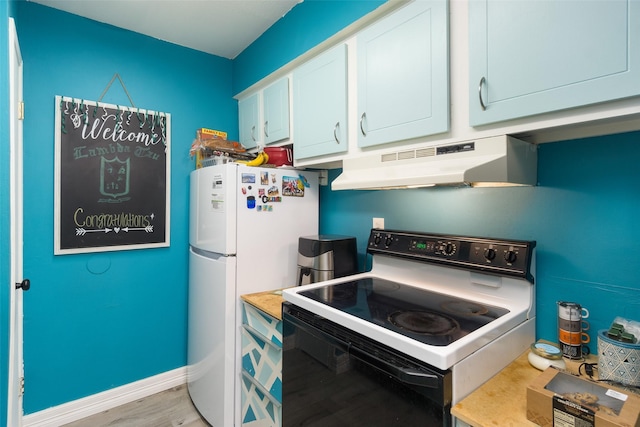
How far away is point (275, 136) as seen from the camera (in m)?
2.14

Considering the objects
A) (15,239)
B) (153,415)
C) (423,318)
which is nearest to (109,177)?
(15,239)

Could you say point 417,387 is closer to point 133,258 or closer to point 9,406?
point 9,406

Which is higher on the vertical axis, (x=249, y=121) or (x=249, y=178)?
(x=249, y=121)

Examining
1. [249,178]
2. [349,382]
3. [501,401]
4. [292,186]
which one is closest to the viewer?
[501,401]

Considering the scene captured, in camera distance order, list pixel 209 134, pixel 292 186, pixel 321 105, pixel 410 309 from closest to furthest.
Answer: pixel 410 309, pixel 321 105, pixel 292 186, pixel 209 134

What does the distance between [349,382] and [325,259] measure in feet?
2.40

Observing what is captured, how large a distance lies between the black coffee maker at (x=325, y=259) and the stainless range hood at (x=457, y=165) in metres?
0.43

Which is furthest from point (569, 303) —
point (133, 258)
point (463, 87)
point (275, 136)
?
point (133, 258)

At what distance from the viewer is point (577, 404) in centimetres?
73

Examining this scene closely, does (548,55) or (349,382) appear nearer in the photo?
(548,55)

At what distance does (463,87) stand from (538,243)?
68 cm

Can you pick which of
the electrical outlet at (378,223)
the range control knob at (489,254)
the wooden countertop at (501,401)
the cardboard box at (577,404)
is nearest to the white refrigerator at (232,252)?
the electrical outlet at (378,223)

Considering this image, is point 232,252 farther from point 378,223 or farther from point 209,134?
point 209,134

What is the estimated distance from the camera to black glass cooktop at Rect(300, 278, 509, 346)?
3.39ft
